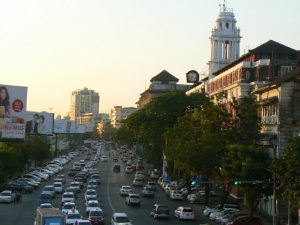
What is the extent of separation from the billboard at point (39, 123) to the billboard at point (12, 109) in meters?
32.9

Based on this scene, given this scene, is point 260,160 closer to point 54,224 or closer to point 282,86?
point 282,86

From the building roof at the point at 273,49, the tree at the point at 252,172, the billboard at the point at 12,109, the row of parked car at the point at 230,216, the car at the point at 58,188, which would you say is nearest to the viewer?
the row of parked car at the point at 230,216

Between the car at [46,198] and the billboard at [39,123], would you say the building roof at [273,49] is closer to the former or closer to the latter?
the car at [46,198]

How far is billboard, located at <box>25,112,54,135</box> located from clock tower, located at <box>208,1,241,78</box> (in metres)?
30.8

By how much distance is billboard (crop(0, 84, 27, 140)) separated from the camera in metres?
89.2

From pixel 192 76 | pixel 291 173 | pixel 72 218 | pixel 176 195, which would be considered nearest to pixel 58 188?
pixel 176 195

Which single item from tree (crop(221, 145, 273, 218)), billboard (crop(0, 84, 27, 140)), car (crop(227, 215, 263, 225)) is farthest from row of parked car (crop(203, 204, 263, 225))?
billboard (crop(0, 84, 27, 140))

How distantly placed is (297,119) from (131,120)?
43.7m

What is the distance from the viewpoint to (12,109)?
A: 8994cm

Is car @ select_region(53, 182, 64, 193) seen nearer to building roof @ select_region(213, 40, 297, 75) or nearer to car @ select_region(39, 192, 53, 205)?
car @ select_region(39, 192, 53, 205)

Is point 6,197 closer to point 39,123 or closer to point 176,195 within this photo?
point 176,195

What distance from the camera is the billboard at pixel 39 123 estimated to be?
126000 millimetres

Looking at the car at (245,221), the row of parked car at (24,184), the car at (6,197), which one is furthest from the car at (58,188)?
the car at (245,221)

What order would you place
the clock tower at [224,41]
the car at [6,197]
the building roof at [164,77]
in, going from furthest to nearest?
the building roof at [164,77], the clock tower at [224,41], the car at [6,197]
